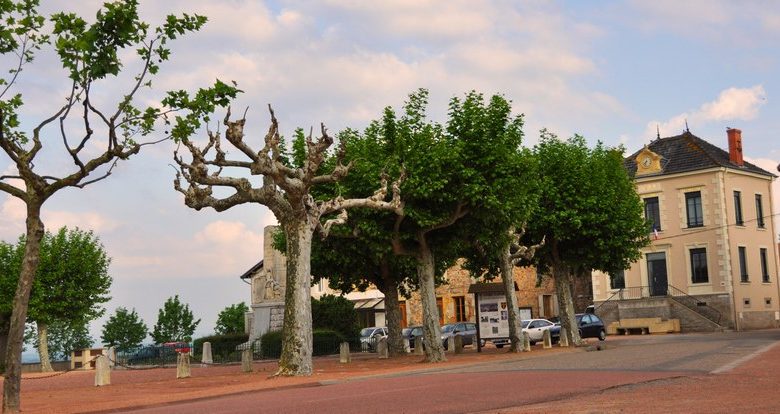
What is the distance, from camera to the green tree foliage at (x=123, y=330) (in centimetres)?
6631

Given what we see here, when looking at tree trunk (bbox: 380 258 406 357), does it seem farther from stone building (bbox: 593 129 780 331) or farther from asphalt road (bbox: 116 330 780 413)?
stone building (bbox: 593 129 780 331)

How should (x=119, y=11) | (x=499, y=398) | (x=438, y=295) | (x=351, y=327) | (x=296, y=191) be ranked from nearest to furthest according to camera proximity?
(x=499, y=398), (x=119, y=11), (x=296, y=191), (x=351, y=327), (x=438, y=295)

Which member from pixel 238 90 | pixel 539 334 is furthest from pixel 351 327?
pixel 238 90

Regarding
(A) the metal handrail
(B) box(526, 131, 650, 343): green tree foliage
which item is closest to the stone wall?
(A) the metal handrail

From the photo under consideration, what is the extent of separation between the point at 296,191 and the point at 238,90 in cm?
561

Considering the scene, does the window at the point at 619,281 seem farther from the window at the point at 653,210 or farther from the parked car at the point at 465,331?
the parked car at the point at 465,331

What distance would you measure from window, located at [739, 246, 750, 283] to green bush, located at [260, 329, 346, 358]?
2591 cm

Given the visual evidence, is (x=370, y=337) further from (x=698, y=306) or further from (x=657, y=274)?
(x=698, y=306)

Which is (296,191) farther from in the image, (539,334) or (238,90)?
(539,334)

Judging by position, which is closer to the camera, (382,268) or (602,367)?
(602,367)

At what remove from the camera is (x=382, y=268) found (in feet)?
122

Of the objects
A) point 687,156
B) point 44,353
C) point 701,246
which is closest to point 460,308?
point 701,246

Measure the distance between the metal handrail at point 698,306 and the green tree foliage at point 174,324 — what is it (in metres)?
33.0

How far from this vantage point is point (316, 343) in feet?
145
